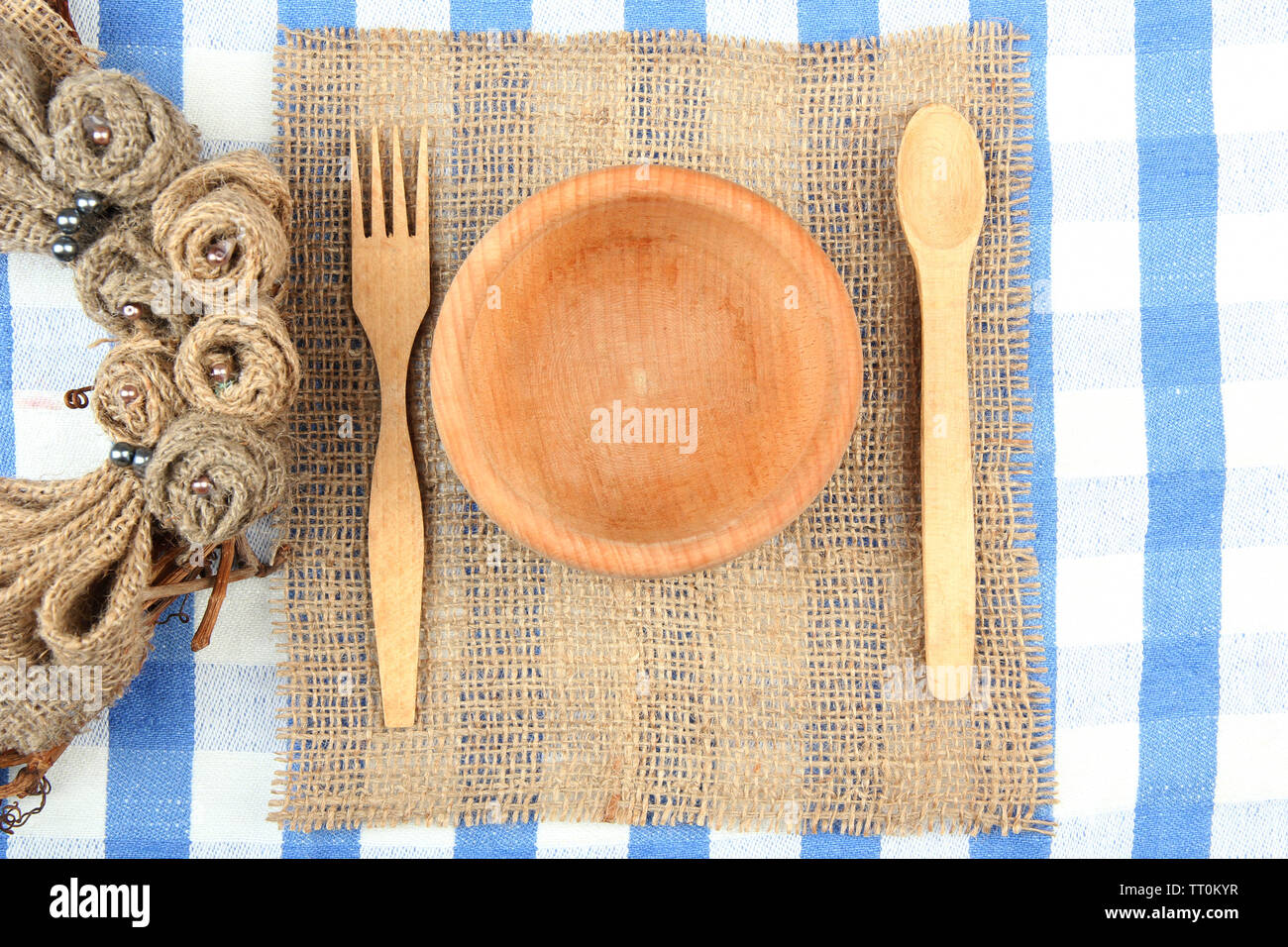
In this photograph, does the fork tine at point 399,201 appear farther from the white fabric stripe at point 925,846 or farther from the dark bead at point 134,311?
the white fabric stripe at point 925,846

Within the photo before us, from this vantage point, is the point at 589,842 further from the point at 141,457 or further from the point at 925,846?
the point at 141,457

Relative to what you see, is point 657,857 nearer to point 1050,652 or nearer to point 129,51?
point 1050,652

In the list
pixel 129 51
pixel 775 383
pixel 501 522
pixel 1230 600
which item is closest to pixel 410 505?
pixel 501 522

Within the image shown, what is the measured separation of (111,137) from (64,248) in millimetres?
65

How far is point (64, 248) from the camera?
47 centimetres

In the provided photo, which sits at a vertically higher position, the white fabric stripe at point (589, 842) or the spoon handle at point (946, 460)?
the spoon handle at point (946, 460)

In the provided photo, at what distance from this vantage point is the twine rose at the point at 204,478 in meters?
0.44

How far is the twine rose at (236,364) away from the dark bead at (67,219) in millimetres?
98

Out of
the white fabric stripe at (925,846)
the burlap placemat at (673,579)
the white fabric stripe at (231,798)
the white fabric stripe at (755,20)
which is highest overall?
the white fabric stripe at (755,20)

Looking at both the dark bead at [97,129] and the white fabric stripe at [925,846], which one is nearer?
the dark bead at [97,129]

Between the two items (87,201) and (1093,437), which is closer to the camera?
(87,201)

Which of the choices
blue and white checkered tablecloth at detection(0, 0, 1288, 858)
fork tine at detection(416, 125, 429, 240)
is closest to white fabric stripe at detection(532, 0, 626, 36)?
blue and white checkered tablecloth at detection(0, 0, 1288, 858)

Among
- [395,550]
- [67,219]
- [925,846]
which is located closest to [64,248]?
[67,219]

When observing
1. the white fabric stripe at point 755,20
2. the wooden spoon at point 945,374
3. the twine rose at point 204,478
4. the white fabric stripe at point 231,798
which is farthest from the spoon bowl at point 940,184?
the white fabric stripe at point 231,798
